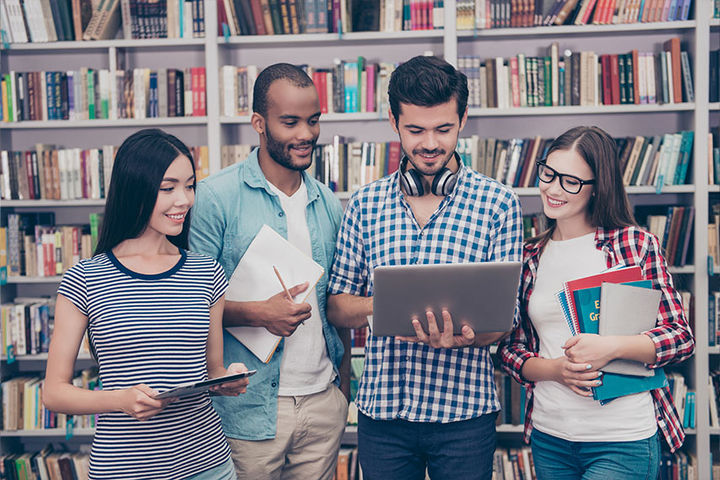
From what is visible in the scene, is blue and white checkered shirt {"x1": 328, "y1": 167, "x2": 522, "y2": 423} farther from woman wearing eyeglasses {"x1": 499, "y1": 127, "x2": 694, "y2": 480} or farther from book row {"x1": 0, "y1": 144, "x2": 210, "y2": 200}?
book row {"x1": 0, "y1": 144, "x2": 210, "y2": 200}

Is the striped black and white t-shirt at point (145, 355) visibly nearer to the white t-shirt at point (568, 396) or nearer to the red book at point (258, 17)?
the white t-shirt at point (568, 396)

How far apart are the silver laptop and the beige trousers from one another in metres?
0.39

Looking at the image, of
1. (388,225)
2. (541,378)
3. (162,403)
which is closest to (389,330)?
(388,225)

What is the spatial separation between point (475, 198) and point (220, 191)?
68 centimetres

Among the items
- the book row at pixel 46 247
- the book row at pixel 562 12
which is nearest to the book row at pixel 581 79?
the book row at pixel 562 12

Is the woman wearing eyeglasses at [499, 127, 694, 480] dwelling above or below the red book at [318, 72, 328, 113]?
below

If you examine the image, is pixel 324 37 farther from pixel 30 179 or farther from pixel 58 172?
pixel 30 179

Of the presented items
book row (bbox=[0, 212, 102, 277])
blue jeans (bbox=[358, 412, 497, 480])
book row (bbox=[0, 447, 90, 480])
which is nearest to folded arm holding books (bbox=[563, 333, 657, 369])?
blue jeans (bbox=[358, 412, 497, 480])

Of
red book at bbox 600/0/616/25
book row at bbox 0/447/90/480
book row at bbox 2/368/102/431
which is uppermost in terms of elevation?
red book at bbox 600/0/616/25

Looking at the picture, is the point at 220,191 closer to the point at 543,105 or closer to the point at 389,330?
the point at 389,330

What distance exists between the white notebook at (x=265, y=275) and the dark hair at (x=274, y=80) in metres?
0.37

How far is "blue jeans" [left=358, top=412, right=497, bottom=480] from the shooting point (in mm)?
1534

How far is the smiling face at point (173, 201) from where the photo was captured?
1.40m

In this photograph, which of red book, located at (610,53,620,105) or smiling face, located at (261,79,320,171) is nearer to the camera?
smiling face, located at (261,79,320,171)
